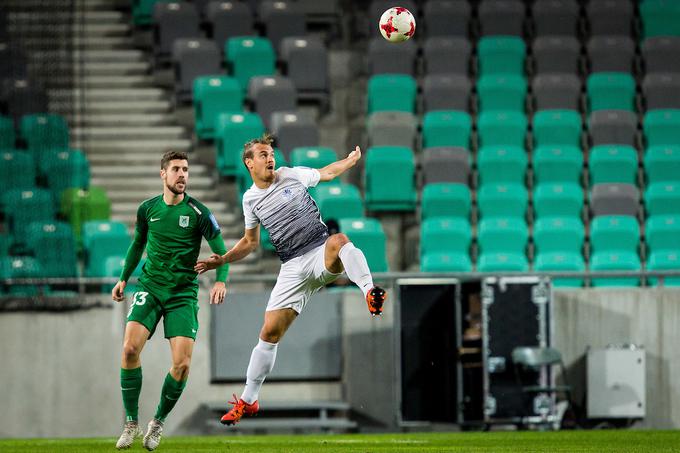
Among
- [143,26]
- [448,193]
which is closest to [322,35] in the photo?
[143,26]

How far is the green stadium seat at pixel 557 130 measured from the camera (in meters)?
16.7

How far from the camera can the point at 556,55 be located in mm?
18047

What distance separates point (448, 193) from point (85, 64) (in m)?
6.29

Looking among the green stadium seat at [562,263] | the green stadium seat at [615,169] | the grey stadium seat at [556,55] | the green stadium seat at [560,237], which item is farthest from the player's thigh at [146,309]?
the grey stadium seat at [556,55]

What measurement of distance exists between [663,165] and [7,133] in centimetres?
857

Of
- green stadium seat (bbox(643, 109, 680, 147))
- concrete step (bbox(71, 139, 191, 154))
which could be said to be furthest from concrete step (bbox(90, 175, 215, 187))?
green stadium seat (bbox(643, 109, 680, 147))

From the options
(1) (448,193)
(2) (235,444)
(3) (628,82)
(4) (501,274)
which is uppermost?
(3) (628,82)

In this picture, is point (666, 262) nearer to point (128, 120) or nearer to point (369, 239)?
point (369, 239)

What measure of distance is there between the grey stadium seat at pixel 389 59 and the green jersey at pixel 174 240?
29.7ft

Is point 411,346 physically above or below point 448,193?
below

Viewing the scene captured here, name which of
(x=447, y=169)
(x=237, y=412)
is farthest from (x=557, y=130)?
(x=237, y=412)

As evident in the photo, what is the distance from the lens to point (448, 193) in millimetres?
15555

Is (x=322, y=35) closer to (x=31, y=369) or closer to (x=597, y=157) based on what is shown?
(x=597, y=157)

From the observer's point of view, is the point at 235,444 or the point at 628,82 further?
the point at 628,82
